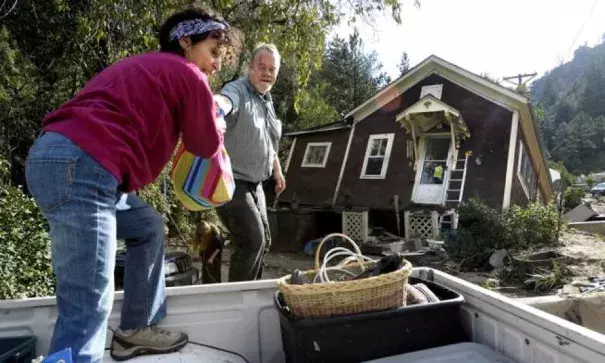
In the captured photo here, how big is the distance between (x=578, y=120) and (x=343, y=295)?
8850cm

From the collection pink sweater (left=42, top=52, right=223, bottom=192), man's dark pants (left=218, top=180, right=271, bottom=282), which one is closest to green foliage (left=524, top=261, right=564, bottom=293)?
man's dark pants (left=218, top=180, right=271, bottom=282)

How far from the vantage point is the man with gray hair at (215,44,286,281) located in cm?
333

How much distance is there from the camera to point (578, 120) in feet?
254

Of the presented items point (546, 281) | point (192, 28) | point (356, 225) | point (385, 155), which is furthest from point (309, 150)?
point (192, 28)

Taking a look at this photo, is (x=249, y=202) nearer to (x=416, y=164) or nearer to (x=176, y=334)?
A: (x=176, y=334)

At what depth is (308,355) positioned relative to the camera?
2.03m

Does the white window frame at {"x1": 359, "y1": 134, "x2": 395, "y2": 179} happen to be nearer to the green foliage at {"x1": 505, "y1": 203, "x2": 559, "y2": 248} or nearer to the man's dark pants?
the green foliage at {"x1": 505, "y1": 203, "x2": 559, "y2": 248}

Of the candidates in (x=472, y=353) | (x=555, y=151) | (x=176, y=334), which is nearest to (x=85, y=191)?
(x=176, y=334)

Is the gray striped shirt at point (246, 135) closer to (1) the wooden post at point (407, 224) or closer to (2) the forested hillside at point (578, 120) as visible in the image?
(1) the wooden post at point (407, 224)

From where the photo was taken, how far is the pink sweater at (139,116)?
5.70 ft

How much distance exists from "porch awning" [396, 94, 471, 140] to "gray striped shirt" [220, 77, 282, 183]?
10.7 meters

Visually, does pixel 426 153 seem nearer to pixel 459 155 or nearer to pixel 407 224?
pixel 459 155

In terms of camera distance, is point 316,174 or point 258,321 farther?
point 316,174

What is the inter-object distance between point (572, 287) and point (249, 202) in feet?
18.2
